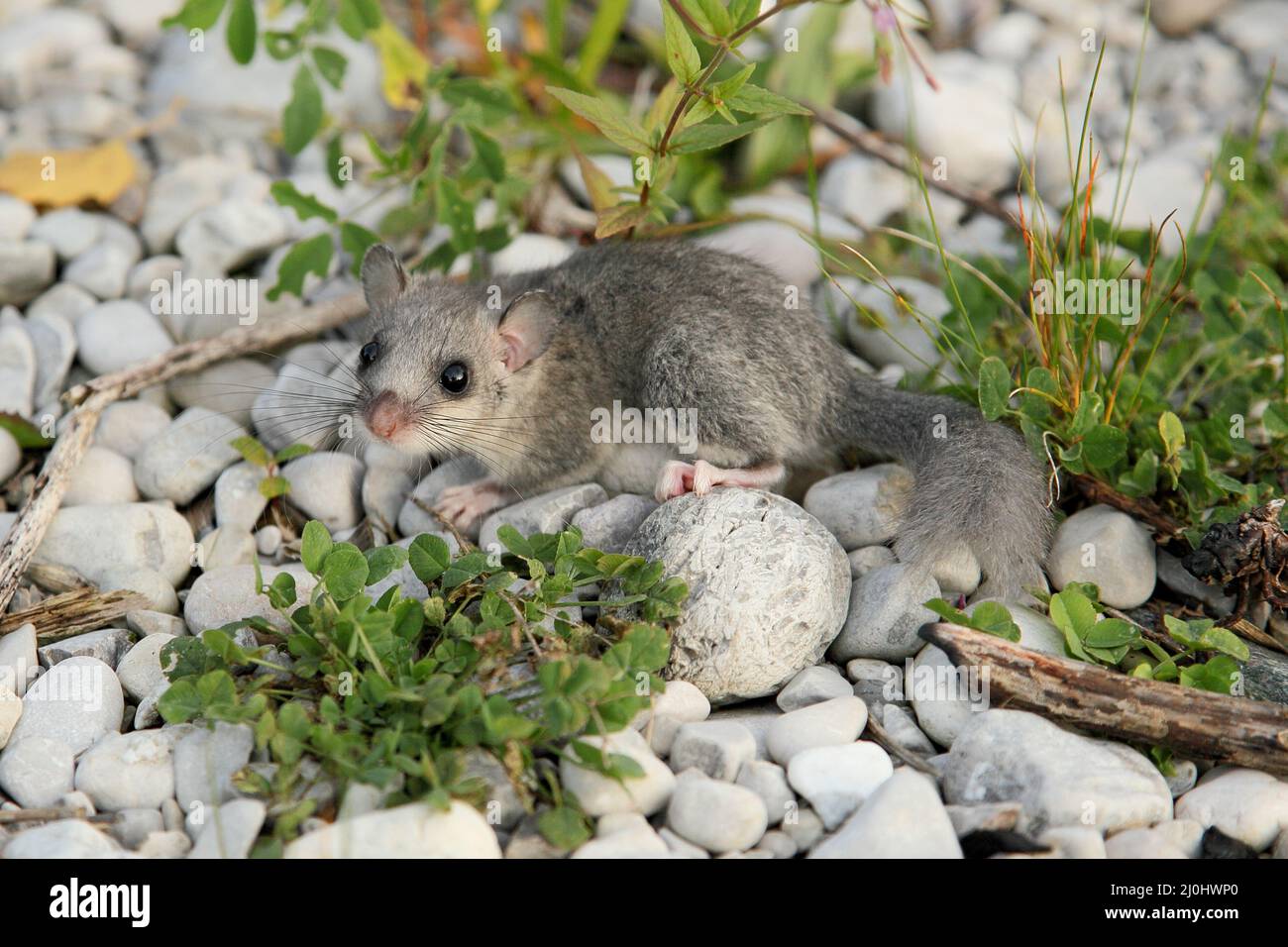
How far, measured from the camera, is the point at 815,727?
3064 mm

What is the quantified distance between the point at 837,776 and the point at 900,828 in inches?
12.0

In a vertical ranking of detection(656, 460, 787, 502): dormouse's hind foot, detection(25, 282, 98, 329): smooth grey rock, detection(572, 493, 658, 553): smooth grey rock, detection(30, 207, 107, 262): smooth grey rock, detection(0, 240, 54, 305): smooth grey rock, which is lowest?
detection(572, 493, 658, 553): smooth grey rock

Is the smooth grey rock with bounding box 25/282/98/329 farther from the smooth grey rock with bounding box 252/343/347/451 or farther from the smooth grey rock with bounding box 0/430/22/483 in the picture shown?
the smooth grey rock with bounding box 252/343/347/451

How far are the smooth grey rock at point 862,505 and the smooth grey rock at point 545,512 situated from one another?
2.42ft

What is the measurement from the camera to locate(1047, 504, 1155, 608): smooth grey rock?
3.57 meters

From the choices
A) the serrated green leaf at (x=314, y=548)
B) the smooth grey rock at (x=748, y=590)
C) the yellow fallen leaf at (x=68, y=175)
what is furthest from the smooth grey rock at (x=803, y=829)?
the yellow fallen leaf at (x=68, y=175)

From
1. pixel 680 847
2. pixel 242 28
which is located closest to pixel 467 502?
pixel 680 847

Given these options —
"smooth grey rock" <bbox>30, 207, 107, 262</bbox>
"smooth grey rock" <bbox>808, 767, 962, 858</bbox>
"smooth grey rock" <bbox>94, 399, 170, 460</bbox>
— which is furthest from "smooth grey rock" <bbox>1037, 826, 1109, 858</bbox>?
"smooth grey rock" <bbox>30, 207, 107, 262</bbox>

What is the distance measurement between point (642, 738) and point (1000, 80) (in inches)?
182

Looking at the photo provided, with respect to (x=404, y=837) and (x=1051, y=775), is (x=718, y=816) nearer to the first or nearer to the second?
(x=404, y=837)

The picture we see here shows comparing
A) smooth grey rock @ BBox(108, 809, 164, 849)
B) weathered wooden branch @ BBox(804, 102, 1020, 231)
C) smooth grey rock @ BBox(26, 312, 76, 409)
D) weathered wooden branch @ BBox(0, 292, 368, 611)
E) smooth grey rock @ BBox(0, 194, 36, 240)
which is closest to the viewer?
smooth grey rock @ BBox(108, 809, 164, 849)

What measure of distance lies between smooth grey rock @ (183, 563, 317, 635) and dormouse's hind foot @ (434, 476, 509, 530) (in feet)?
2.09

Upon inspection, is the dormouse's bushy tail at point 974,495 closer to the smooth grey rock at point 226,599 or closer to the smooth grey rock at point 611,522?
the smooth grey rock at point 611,522
